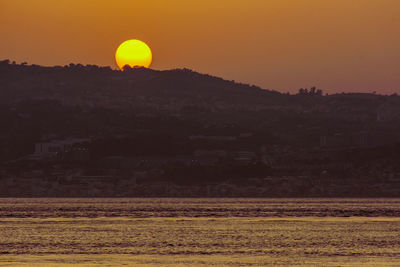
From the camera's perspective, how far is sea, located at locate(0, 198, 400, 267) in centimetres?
9062

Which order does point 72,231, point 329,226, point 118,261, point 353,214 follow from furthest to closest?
point 353,214 < point 329,226 < point 72,231 < point 118,261

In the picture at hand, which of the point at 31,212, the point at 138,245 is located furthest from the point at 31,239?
the point at 31,212

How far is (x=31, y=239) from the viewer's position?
115000 millimetres

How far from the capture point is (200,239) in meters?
116

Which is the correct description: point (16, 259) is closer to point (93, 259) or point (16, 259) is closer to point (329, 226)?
point (93, 259)

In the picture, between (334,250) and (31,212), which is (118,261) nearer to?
(334,250)

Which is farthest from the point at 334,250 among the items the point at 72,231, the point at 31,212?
the point at 31,212

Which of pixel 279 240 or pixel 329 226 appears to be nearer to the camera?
pixel 279 240

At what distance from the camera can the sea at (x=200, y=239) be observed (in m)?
90.6

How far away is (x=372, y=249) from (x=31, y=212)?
90.7 meters

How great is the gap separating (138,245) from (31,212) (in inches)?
3043

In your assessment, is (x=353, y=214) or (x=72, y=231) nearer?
(x=72, y=231)

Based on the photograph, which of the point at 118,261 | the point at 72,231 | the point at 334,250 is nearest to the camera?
the point at 118,261

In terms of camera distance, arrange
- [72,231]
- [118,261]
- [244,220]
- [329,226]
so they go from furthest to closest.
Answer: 1. [244,220]
2. [329,226]
3. [72,231]
4. [118,261]
